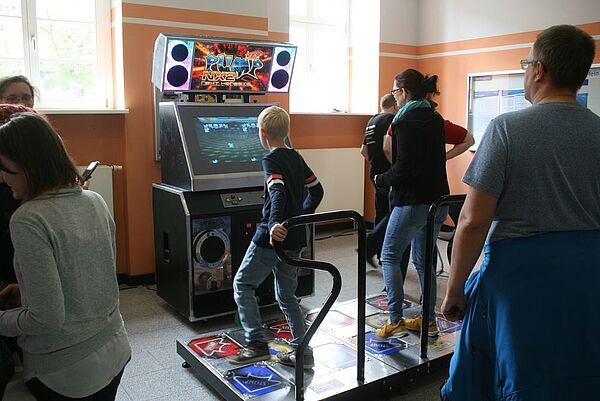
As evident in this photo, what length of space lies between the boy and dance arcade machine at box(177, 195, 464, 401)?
137mm

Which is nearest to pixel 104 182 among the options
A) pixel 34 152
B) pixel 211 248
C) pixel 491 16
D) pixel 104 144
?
pixel 104 144

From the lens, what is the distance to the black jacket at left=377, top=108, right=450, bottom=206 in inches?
126

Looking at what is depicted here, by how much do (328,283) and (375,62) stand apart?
3.11 metres

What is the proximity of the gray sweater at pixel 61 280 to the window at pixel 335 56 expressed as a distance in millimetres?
5162

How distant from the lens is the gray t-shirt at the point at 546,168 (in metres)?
1.79

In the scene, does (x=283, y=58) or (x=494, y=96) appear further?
(x=494, y=96)

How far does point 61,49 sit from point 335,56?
11.3 ft

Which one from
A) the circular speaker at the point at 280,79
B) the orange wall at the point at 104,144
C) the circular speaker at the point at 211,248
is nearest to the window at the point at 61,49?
the orange wall at the point at 104,144

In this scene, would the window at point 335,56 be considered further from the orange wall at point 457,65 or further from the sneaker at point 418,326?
the sneaker at point 418,326

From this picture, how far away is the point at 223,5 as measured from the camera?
→ 16.4 ft

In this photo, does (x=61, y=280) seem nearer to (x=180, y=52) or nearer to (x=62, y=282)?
(x=62, y=282)

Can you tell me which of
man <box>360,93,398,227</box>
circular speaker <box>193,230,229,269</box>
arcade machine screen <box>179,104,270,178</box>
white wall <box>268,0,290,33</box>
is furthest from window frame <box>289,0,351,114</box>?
circular speaker <box>193,230,229,269</box>

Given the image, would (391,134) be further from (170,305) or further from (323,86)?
(323,86)

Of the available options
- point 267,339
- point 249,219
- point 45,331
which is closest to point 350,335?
point 267,339
